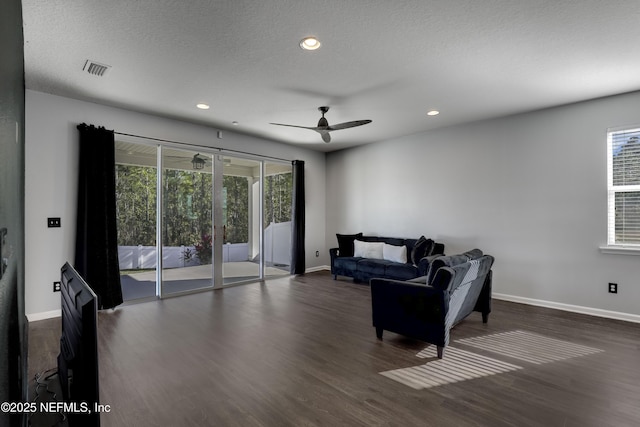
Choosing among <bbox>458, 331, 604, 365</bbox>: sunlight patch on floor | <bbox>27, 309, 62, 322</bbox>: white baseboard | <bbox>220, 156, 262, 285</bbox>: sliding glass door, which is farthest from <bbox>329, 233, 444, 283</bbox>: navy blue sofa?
<bbox>27, 309, 62, 322</bbox>: white baseboard

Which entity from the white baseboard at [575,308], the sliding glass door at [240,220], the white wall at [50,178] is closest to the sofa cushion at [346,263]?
the sliding glass door at [240,220]

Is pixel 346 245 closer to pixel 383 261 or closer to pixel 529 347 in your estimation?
pixel 383 261

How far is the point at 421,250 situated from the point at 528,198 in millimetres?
1712

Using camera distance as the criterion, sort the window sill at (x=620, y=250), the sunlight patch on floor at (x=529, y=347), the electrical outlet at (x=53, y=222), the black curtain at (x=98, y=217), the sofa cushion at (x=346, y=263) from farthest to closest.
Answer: the sofa cushion at (x=346, y=263), the black curtain at (x=98, y=217), the electrical outlet at (x=53, y=222), the window sill at (x=620, y=250), the sunlight patch on floor at (x=529, y=347)

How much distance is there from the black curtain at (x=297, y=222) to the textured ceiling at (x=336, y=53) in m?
2.26

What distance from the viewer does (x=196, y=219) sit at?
5.21 m

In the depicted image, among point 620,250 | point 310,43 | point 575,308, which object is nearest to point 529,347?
point 575,308

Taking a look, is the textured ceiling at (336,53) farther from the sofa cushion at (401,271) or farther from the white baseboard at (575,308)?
the white baseboard at (575,308)

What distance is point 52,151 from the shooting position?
3.88 meters

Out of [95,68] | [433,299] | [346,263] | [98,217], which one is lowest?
[346,263]

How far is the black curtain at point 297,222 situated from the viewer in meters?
6.52

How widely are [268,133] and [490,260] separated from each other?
415cm

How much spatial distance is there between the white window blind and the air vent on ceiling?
5.92m

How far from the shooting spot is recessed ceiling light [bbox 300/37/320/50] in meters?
2.65
